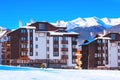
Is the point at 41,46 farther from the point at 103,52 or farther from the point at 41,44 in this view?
the point at 103,52

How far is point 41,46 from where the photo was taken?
9312 cm

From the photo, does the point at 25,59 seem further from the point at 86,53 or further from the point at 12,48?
the point at 86,53

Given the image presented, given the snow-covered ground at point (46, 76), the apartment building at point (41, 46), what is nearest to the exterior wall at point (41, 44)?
the apartment building at point (41, 46)

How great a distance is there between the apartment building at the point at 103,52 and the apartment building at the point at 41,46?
260 inches

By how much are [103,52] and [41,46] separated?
17.6m

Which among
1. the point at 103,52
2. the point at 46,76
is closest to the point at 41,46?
the point at 103,52

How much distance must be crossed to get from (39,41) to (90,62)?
53.2 feet

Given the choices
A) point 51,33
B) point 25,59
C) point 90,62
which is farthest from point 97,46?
point 25,59

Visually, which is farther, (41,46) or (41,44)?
(41,44)

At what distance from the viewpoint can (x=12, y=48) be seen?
298 ft

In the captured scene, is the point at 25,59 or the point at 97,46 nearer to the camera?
the point at 25,59

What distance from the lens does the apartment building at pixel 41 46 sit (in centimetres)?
9038

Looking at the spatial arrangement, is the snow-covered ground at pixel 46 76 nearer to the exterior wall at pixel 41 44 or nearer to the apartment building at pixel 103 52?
the exterior wall at pixel 41 44

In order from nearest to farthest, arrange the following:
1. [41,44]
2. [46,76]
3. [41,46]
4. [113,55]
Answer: [46,76], [41,46], [41,44], [113,55]
